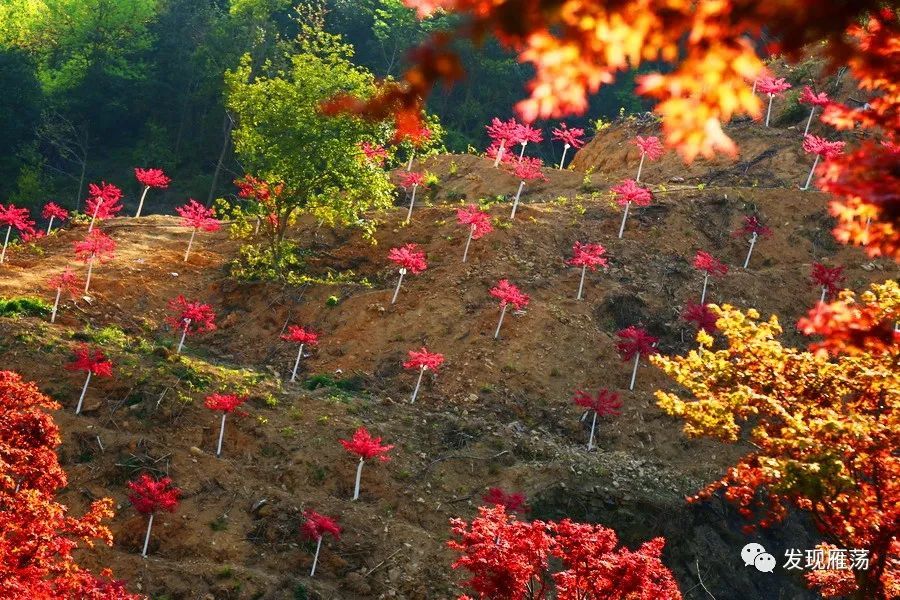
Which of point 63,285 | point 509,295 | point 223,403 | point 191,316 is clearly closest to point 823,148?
point 509,295

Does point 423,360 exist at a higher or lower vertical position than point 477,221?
lower

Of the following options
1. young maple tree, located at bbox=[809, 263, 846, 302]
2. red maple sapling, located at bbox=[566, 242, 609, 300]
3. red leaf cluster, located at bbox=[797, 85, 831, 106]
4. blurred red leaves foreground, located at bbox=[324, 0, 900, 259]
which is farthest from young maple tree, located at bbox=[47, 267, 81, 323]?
red leaf cluster, located at bbox=[797, 85, 831, 106]

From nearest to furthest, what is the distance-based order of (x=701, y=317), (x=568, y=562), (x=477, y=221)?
1. (x=568, y=562)
2. (x=701, y=317)
3. (x=477, y=221)

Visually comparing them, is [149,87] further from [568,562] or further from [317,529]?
[568,562]

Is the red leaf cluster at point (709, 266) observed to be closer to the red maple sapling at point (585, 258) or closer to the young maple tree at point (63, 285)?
the red maple sapling at point (585, 258)

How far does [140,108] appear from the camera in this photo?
39.2 m

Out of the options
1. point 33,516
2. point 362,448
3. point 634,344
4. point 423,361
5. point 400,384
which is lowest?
point 33,516

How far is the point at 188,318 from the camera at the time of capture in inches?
562

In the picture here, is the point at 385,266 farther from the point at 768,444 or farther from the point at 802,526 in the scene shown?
the point at 768,444

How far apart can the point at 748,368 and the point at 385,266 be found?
40.8ft

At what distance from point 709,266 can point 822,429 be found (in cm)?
1163

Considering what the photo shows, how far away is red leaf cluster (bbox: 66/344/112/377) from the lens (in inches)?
462

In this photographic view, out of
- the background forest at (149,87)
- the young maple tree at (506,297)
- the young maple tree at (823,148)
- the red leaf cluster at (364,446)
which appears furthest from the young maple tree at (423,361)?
the background forest at (149,87)

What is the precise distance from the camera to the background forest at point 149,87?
35.6 m
